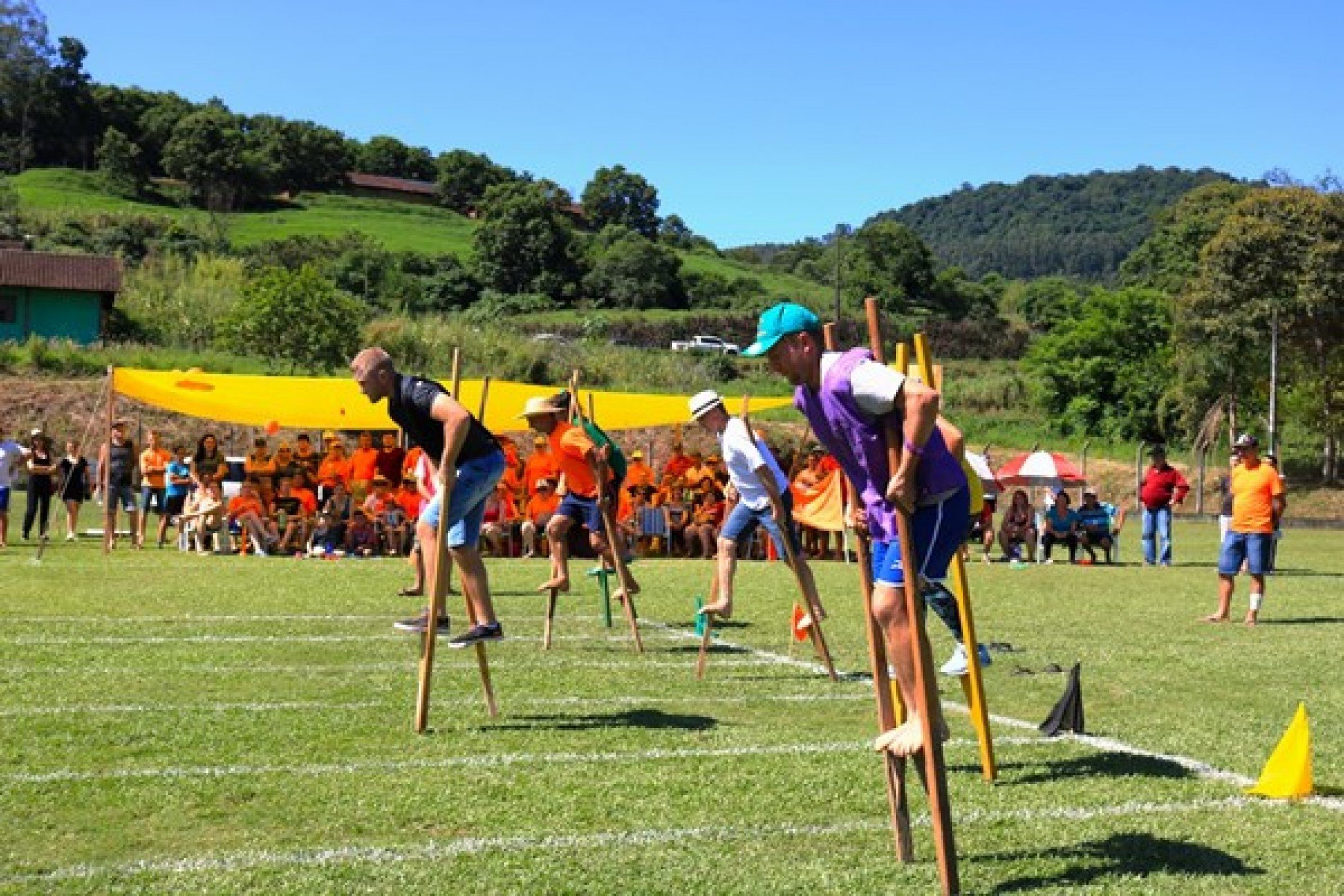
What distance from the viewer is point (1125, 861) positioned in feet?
19.4

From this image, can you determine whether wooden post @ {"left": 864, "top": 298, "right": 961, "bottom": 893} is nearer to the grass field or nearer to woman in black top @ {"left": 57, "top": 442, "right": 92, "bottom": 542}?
the grass field

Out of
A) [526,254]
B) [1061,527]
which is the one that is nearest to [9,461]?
[1061,527]

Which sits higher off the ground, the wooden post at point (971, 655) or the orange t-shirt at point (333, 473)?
the orange t-shirt at point (333, 473)

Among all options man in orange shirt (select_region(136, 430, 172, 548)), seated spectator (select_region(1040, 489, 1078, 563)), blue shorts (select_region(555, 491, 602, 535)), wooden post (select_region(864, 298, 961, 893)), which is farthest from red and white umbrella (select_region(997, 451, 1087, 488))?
wooden post (select_region(864, 298, 961, 893))

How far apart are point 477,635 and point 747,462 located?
3388mm

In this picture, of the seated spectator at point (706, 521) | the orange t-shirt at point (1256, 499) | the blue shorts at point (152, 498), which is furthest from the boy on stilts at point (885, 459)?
the blue shorts at point (152, 498)

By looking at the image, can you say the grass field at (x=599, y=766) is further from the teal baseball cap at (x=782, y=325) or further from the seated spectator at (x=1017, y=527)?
the seated spectator at (x=1017, y=527)

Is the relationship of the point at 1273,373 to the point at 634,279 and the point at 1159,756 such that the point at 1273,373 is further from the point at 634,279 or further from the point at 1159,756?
the point at 634,279

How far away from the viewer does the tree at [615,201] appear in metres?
155

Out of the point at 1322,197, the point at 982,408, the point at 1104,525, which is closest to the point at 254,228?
the point at 982,408

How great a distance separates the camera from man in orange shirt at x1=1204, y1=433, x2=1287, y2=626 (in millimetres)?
16547

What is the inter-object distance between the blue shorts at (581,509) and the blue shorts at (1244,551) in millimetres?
7545

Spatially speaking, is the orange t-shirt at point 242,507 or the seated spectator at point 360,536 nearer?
the orange t-shirt at point 242,507

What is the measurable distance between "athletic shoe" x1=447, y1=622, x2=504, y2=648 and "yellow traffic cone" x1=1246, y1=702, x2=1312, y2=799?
438 centimetres
